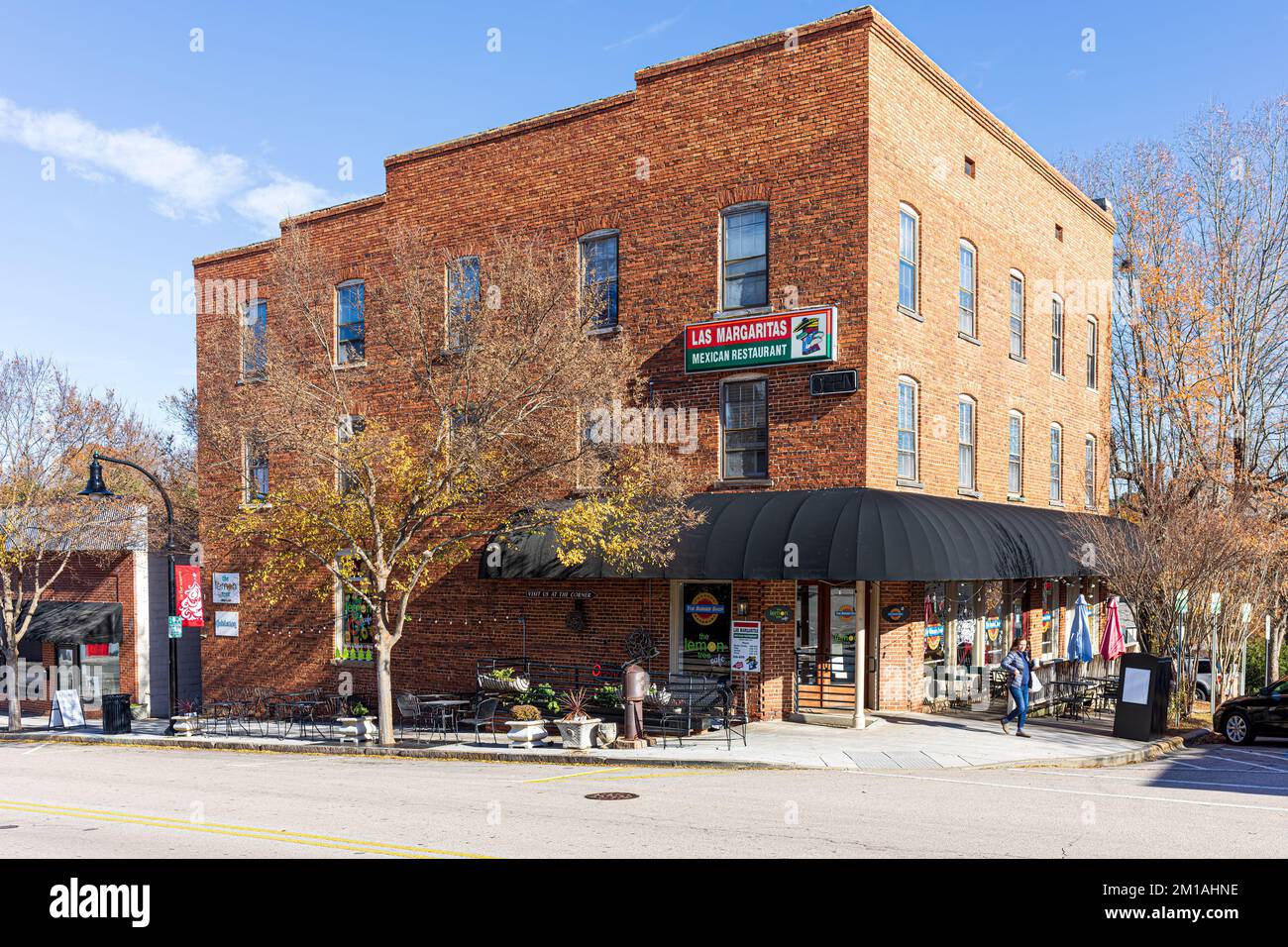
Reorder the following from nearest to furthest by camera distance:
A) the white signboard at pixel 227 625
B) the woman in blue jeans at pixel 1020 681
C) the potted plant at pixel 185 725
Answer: the woman in blue jeans at pixel 1020 681 < the potted plant at pixel 185 725 < the white signboard at pixel 227 625

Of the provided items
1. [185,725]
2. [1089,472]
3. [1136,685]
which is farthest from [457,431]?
[1089,472]

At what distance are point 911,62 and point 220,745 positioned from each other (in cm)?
2070

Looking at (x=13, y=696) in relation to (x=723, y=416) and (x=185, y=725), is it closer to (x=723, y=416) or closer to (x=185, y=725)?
(x=185, y=725)

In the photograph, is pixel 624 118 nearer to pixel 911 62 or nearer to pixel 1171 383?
pixel 911 62

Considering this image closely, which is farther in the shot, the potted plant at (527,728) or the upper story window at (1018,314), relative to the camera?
the upper story window at (1018,314)

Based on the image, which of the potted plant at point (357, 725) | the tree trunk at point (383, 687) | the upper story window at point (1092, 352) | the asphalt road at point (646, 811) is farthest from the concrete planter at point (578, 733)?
the upper story window at point (1092, 352)

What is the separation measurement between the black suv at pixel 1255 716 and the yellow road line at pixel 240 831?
16740mm

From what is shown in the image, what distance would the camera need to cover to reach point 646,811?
1256 centimetres

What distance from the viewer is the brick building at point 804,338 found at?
20.1m

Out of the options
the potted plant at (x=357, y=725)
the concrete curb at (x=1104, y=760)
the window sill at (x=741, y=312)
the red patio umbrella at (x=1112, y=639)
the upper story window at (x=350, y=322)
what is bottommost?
the potted plant at (x=357, y=725)

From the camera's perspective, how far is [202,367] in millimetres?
28312

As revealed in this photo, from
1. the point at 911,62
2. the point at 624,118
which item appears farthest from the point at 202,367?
the point at 911,62

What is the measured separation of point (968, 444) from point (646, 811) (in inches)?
575

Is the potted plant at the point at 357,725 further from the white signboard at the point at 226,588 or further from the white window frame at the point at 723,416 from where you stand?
the white window frame at the point at 723,416
